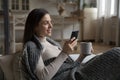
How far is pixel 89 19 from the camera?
6.44 m

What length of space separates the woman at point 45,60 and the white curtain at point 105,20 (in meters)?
4.54

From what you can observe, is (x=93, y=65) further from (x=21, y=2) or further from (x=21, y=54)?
(x=21, y=2)

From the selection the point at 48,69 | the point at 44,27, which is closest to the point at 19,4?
the point at 44,27

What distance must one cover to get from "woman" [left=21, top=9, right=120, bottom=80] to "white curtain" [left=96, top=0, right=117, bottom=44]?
4.54m

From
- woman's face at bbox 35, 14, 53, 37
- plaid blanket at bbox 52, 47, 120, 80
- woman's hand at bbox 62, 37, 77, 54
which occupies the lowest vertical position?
plaid blanket at bbox 52, 47, 120, 80

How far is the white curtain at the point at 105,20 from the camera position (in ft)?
19.1

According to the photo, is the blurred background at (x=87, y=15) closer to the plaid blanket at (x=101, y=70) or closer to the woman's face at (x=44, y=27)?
the woman's face at (x=44, y=27)

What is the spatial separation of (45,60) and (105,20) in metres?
4.87

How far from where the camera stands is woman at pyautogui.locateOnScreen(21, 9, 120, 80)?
1.18m

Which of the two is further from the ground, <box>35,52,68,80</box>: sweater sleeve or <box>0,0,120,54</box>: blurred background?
<box>0,0,120,54</box>: blurred background

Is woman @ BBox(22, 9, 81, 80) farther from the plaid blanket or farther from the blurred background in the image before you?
the blurred background

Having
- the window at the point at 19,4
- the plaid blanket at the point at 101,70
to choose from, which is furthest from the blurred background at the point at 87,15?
the plaid blanket at the point at 101,70

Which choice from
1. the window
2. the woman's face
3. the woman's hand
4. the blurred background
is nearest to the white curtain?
the blurred background

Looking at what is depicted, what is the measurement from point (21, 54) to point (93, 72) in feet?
1.20
